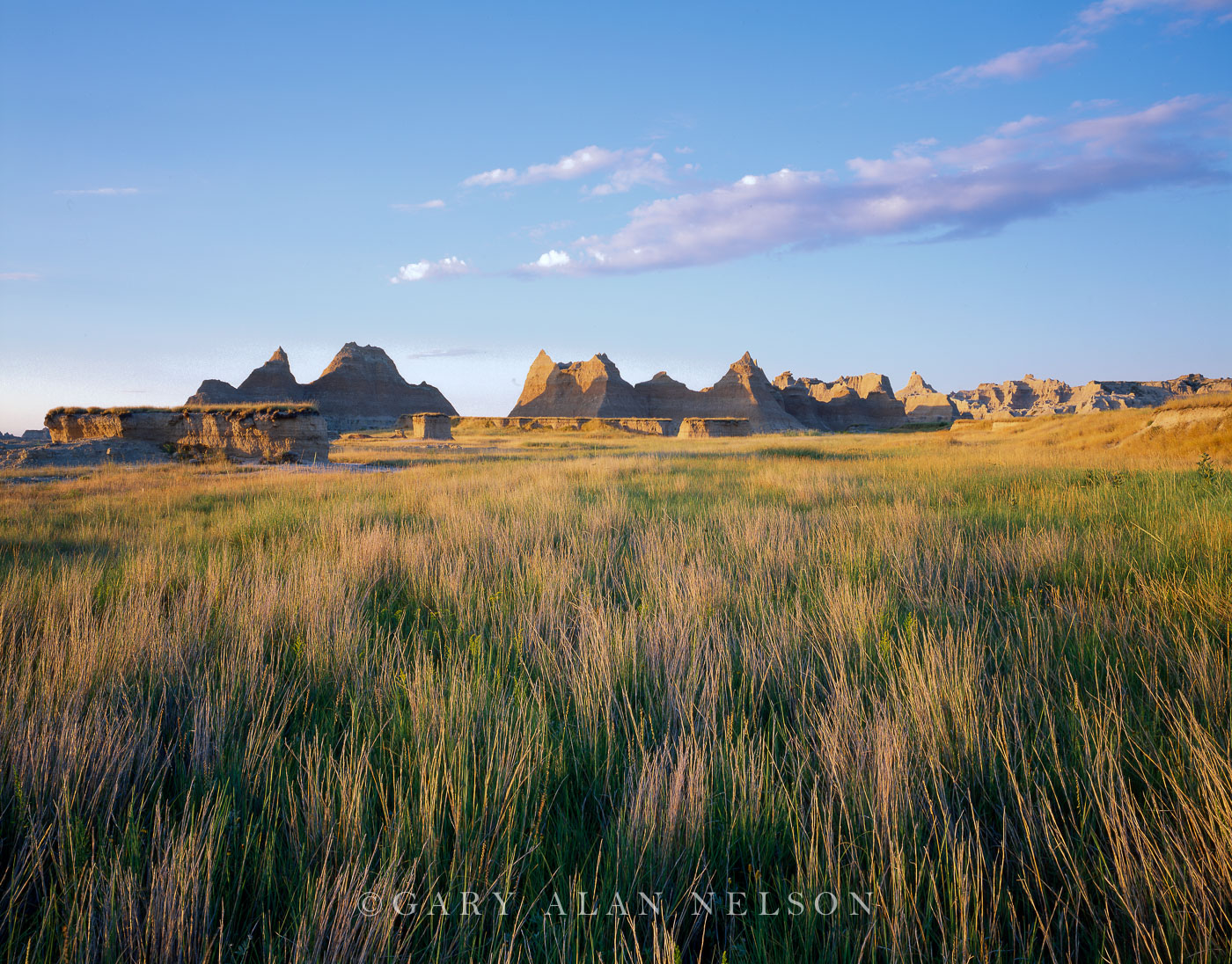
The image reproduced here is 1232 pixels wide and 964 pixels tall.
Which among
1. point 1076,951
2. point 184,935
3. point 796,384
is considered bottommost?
point 1076,951

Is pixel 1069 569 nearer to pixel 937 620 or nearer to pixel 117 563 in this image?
pixel 937 620

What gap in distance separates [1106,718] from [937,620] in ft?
4.03

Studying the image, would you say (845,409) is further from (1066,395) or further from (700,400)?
(1066,395)

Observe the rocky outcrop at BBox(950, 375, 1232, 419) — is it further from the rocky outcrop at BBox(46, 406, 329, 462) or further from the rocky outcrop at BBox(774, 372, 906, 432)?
the rocky outcrop at BBox(46, 406, 329, 462)

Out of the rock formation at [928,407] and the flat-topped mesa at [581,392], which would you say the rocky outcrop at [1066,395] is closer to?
the rock formation at [928,407]

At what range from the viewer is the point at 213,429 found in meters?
19.6

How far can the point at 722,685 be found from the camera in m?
2.32

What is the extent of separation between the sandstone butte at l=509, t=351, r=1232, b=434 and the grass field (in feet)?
276

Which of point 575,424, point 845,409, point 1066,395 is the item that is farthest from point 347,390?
point 1066,395

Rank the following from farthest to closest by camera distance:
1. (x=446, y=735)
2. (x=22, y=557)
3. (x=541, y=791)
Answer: (x=22, y=557) < (x=446, y=735) < (x=541, y=791)

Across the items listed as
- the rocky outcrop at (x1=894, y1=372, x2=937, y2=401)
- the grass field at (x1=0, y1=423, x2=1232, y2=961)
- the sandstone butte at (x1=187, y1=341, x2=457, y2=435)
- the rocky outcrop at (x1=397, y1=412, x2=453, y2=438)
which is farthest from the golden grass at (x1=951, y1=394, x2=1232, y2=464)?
the rocky outcrop at (x1=894, y1=372, x2=937, y2=401)

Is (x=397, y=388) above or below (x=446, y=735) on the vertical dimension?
above

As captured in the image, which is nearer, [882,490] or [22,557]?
[22,557]

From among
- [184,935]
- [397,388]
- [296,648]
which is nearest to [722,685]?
[184,935]
